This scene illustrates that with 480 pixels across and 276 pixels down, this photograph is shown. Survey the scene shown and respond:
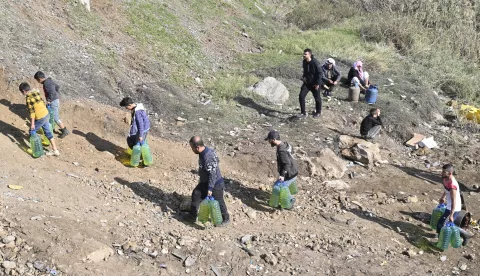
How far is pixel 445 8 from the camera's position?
17.5 meters

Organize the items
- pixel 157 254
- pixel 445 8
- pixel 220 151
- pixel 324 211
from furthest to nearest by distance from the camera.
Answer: pixel 445 8 < pixel 220 151 < pixel 324 211 < pixel 157 254

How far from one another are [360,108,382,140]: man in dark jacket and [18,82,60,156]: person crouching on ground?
19.9 ft

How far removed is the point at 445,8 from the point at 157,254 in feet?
49.5

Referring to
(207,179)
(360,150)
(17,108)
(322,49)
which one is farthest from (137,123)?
(322,49)

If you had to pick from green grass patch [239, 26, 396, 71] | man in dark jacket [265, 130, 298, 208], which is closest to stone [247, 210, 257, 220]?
man in dark jacket [265, 130, 298, 208]

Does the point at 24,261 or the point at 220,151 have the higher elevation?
the point at 24,261

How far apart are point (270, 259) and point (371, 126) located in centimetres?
499

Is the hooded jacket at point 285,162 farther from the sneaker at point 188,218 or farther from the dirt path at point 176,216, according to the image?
the sneaker at point 188,218

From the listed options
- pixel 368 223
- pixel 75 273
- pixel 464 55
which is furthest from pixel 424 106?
pixel 75 273

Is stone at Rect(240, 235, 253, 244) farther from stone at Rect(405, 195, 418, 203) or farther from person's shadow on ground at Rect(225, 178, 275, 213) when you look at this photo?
stone at Rect(405, 195, 418, 203)

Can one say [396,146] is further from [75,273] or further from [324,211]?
[75,273]

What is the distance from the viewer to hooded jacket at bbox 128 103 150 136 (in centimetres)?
796

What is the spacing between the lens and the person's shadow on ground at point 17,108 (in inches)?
354

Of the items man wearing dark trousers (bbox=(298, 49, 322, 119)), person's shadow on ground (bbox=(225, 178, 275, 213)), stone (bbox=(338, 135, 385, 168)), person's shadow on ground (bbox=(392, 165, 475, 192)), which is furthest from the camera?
man wearing dark trousers (bbox=(298, 49, 322, 119))
